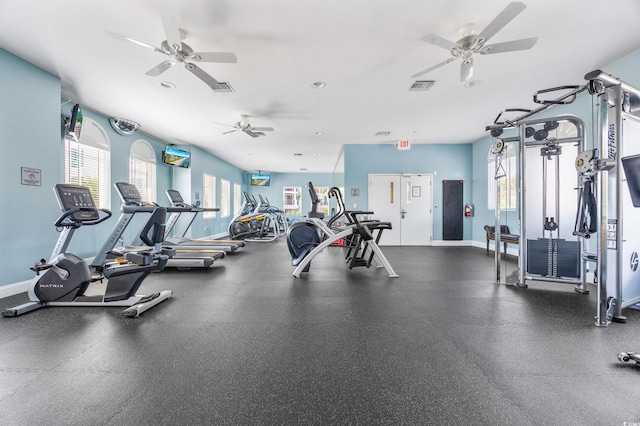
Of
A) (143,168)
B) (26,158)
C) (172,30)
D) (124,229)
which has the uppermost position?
(172,30)

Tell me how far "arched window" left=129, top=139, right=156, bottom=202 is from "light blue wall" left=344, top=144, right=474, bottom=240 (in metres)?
5.60

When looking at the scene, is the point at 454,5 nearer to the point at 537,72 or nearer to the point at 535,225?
the point at 537,72

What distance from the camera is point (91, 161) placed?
537 cm

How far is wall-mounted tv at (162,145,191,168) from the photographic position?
744 centimetres

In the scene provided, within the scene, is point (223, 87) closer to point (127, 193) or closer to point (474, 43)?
point (127, 193)

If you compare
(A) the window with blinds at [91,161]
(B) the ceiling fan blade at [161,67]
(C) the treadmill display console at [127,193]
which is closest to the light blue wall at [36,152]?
(A) the window with blinds at [91,161]

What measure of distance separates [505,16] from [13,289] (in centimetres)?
641

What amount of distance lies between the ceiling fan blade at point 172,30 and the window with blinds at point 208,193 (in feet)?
22.6

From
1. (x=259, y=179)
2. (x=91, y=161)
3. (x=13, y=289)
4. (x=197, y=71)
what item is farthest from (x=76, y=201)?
(x=259, y=179)

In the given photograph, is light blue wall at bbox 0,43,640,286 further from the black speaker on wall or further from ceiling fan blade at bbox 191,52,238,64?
ceiling fan blade at bbox 191,52,238,64

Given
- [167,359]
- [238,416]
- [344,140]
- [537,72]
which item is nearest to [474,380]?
[238,416]

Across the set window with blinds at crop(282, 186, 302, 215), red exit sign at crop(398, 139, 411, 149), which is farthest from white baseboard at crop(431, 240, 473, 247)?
window with blinds at crop(282, 186, 302, 215)

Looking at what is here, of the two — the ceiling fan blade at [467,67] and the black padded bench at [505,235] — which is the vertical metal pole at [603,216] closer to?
the ceiling fan blade at [467,67]

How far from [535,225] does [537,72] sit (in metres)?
2.27
